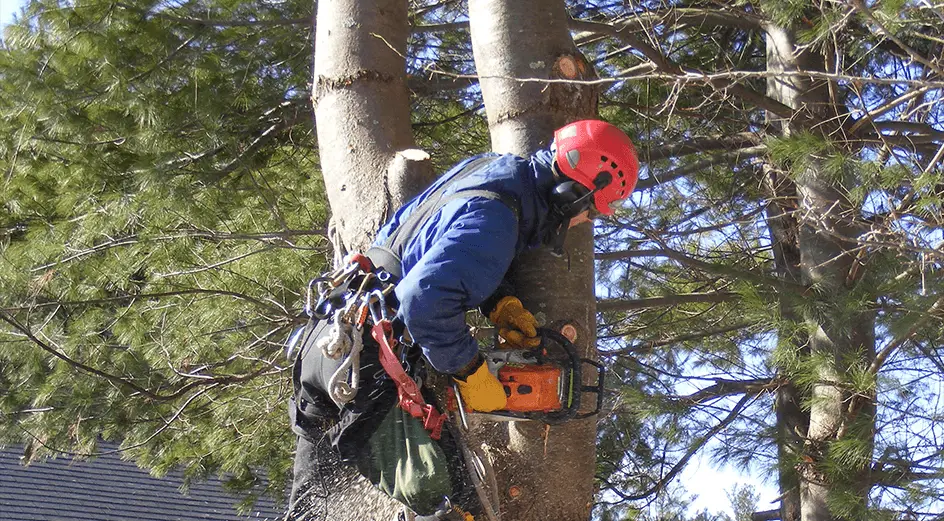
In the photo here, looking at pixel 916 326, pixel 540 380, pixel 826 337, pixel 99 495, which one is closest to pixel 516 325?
pixel 540 380

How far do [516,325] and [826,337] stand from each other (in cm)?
226

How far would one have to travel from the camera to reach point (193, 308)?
20.2 feet

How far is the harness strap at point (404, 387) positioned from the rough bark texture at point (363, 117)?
21.3 inches

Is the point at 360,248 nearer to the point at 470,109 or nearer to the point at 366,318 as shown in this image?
the point at 366,318

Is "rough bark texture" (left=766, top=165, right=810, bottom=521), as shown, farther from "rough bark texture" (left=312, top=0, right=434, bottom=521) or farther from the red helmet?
"rough bark texture" (left=312, top=0, right=434, bottom=521)

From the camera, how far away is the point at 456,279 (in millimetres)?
2848

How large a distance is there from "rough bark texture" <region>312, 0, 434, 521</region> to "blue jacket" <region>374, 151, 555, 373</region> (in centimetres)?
42

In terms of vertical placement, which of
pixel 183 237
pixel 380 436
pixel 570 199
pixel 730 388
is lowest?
pixel 380 436

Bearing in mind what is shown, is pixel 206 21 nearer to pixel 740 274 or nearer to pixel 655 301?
pixel 655 301

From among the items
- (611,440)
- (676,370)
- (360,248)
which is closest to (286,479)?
(611,440)

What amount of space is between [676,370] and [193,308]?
3.03 meters

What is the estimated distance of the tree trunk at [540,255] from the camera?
3.14 m

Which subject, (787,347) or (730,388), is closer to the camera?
(787,347)

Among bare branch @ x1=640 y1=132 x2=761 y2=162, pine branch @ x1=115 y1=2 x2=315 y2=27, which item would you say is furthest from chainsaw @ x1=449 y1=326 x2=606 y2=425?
pine branch @ x1=115 y1=2 x2=315 y2=27
